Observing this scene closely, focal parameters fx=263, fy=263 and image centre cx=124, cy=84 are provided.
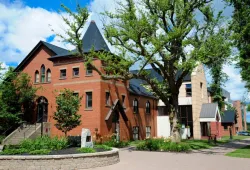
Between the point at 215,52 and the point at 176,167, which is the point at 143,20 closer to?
the point at 215,52

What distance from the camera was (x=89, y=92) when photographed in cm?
2731

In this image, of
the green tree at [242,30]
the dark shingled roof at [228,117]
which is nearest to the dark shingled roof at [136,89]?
the green tree at [242,30]

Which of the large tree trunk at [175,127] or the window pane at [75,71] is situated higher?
the window pane at [75,71]

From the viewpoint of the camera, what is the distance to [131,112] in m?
32.6

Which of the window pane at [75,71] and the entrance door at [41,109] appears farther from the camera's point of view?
the entrance door at [41,109]

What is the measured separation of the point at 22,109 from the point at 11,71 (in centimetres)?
470

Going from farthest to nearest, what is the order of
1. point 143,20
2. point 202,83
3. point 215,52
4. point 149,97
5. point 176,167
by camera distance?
point 202,83 < point 149,97 < point 215,52 < point 143,20 < point 176,167

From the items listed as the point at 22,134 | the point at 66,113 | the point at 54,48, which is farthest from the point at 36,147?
the point at 54,48

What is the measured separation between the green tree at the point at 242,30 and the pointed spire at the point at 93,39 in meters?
13.1

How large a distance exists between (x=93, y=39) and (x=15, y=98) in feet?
36.3

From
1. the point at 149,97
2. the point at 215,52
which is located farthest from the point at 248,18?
the point at 149,97

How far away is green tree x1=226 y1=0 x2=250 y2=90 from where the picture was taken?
2219 centimetres

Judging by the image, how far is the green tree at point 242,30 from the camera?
2219 cm

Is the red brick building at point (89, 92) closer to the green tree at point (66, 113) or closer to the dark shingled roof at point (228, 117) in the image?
the green tree at point (66, 113)
